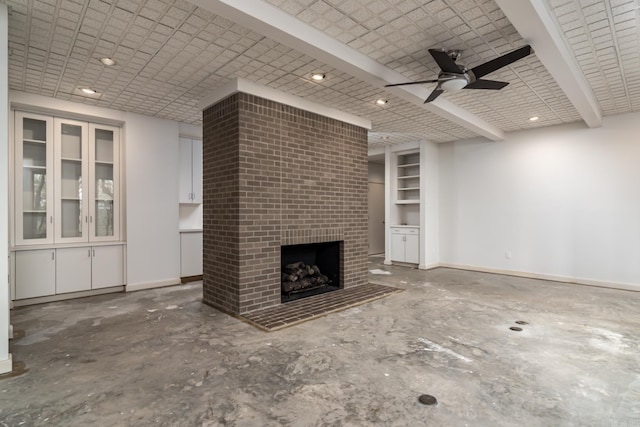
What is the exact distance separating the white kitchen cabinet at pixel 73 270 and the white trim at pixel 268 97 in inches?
107

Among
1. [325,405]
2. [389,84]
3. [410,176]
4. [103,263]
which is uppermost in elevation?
[389,84]

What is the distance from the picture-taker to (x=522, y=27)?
2.58 meters

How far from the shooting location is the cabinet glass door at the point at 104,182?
4961mm

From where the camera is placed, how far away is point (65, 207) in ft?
15.6

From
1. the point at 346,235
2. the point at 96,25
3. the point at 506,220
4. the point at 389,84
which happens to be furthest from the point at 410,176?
the point at 96,25

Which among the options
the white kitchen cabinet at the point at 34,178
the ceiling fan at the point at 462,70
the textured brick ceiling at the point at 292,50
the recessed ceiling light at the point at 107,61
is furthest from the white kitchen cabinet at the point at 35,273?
the ceiling fan at the point at 462,70

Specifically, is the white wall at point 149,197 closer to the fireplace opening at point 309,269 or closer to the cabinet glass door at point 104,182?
the cabinet glass door at point 104,182

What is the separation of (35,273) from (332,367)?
4.26 meters

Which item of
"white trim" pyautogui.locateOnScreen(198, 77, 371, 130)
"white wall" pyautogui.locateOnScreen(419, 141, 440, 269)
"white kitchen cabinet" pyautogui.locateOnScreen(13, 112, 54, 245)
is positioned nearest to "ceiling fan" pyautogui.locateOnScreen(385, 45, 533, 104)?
"white trim" pyautogui.locateOnScreen(198, 77, 371, 130)

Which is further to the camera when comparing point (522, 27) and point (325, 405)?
point (522, 27)

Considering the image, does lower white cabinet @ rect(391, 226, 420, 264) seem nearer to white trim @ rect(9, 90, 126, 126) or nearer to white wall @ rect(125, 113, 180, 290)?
white wall @ rect(125, 113, 180, 290)

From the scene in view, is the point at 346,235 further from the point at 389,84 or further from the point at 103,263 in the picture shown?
the point at 103,263

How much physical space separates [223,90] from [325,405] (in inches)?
139

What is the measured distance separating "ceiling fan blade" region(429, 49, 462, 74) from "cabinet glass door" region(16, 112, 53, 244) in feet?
16.6
